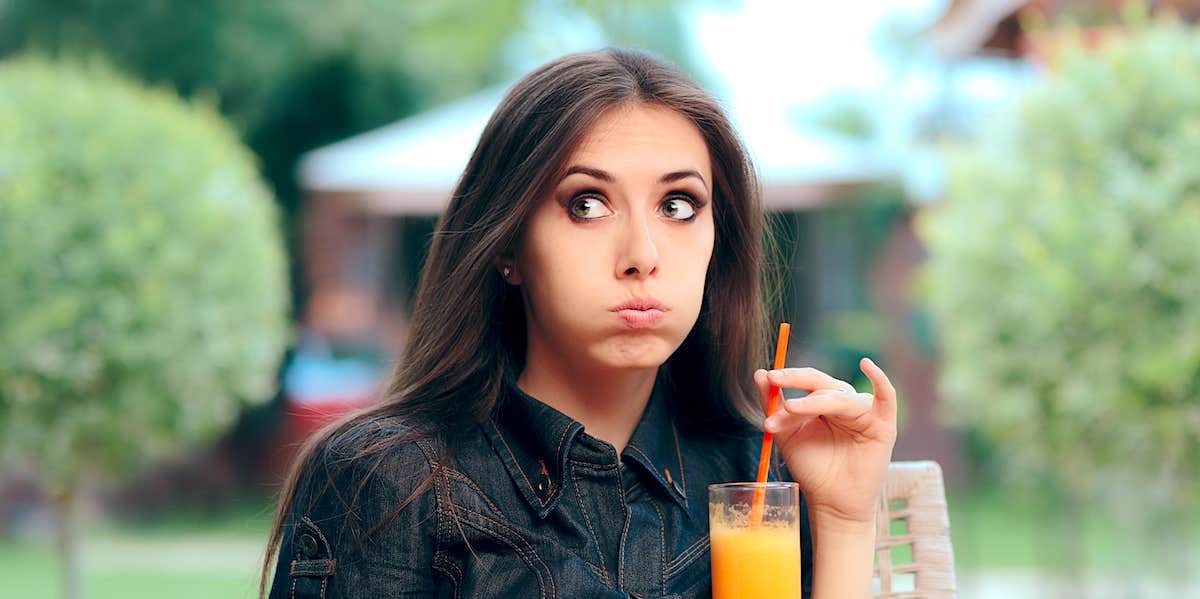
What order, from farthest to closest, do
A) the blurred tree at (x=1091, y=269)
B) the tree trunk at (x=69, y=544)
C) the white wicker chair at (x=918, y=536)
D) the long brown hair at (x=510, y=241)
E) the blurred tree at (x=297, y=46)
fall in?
the blurred tree at (x=297, y=46)
the tree trunk at (x=69, y=544)
the blurred tree at (x=1091, y=269)
the white wicker chair at (x=918, y=536)
the long brown hair at (x=510, y=241)

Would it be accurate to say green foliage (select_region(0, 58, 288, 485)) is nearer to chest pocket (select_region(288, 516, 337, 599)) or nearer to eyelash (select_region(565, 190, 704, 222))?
chest pocket (select_region(288, 516, 337, 599))

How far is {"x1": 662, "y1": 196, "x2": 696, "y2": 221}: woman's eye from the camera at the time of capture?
172cm

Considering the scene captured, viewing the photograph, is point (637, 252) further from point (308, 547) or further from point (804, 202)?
point (804, 202)

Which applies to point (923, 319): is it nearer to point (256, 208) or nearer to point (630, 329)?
point (256, 208)

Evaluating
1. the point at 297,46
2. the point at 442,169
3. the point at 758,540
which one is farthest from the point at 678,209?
the point at 297,46

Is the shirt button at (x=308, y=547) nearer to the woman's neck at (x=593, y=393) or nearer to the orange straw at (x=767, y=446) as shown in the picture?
the woman's neck at (x=593, y=393)

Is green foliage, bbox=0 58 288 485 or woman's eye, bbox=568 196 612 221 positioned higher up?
green foliage, bbox=0 58 288 485

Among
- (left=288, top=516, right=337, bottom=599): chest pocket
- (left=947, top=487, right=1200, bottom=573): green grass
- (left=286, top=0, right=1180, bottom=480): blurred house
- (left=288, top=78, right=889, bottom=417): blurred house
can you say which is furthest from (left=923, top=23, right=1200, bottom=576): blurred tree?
(left=288, top=516, right=337, bottom=599): chest pocket

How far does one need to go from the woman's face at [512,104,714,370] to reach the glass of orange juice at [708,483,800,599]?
22 cm

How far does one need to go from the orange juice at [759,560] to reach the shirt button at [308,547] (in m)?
0.55

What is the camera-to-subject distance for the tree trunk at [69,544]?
18.0 feet

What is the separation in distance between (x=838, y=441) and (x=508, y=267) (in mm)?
557

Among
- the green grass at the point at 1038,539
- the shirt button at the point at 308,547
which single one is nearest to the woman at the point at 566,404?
the shirt button at the point at 308,547

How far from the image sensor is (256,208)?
5.97m
